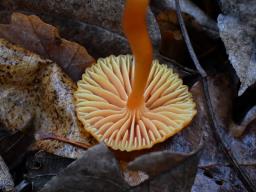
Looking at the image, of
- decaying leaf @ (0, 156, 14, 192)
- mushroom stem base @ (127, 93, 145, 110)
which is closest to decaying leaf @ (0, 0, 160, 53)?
mushroom stem base @ (127, 93, 145, 110)

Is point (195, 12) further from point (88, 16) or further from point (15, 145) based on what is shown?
point (15, 145)

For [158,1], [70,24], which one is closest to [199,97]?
[158,1]

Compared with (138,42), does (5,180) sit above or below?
below

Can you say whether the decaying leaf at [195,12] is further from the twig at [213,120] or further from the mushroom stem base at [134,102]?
the mushroom stem base at [134,102]

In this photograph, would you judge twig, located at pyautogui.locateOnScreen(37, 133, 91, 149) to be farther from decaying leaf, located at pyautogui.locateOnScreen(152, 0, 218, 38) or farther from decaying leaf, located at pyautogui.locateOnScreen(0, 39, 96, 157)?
decaying leaf, located at pyautogui.locateOnScreen(152, 0, 218, 38)

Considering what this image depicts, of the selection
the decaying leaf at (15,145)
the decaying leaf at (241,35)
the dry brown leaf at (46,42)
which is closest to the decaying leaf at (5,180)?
the decaying leaf at (15,145)

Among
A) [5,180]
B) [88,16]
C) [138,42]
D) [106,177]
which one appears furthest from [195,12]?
[5,180]

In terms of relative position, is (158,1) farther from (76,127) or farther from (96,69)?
(76,127)
